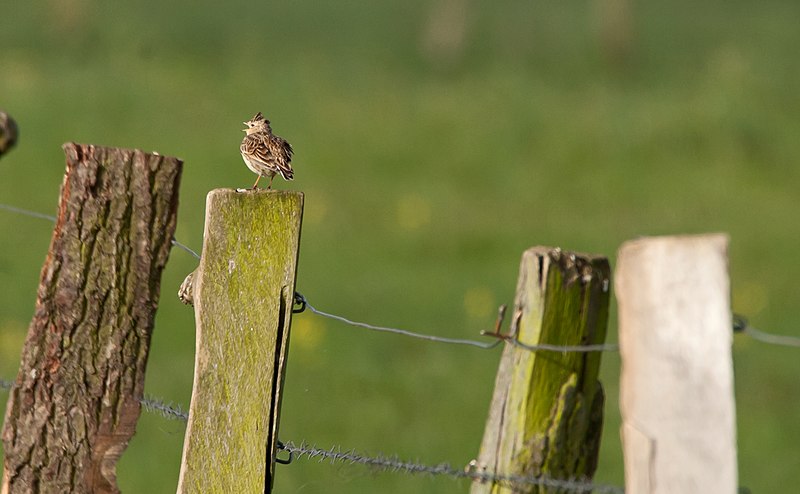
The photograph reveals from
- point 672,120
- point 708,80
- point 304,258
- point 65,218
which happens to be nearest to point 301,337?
point 304,258

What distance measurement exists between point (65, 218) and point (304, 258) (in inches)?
430

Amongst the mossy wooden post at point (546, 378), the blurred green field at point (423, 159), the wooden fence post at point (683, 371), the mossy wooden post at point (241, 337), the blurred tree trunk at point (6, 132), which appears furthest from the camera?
the blurred green field at point (423, 159)

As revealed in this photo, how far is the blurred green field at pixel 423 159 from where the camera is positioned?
10484 mm

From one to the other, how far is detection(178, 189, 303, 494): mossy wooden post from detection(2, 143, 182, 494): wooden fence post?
0.46 metres

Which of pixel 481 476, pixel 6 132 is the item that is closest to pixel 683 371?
pixel 481 476

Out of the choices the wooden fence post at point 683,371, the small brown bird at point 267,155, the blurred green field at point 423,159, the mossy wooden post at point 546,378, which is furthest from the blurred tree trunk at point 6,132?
the blurred green field at point 423,159

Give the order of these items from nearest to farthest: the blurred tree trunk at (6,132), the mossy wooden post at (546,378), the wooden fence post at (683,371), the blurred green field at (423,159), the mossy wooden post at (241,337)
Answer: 1. the mossy wooden post at (241,337)
2. the wooden fence post at (683,371)
3. the blurred tree trunk at (6,132)
4. the mossy wooden post at (546,378)
5. the blurred green field at (423,159)

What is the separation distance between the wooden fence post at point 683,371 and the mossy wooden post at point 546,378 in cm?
34

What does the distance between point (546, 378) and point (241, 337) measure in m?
1.22

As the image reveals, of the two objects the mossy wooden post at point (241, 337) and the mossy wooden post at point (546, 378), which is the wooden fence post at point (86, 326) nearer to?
the mossy wooden post at point (241, 337)

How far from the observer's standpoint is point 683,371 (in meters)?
3.88

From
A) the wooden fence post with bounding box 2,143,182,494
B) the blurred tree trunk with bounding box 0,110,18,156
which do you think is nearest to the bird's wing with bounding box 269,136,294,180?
the wooden fence post with bounding box 2,143,182,494

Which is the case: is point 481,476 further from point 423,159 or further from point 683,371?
point 423,159

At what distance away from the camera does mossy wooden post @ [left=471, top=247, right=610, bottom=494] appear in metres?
4.25
